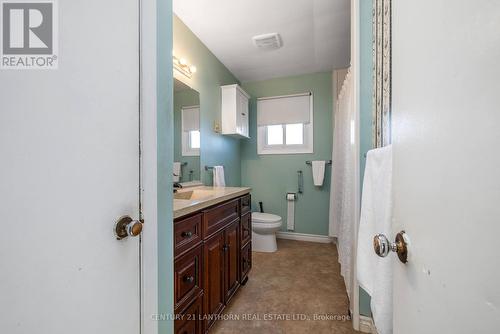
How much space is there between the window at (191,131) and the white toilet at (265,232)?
3.77ft

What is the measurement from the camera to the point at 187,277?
1.06 metres

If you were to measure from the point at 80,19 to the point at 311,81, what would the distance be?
3020 mm

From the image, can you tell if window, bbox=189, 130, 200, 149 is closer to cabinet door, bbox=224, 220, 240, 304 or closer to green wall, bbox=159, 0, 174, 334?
cabinet door, bbox=224, 220, 240, 304

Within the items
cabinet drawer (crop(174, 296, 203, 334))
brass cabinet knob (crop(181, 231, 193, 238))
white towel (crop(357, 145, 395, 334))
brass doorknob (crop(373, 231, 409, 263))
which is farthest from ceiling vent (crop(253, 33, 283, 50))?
cabinet drawer (crop(174, 296, 203, 334))

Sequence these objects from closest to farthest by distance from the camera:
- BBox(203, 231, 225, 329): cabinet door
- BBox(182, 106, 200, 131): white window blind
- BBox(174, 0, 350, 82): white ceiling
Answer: BBox(203, 231, 225, 329): cabinet door
BBox(174, 0, 350, 82): white ceiling
BBox(182, 106, 200, 131): white window blind

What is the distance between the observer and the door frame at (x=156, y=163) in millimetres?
679

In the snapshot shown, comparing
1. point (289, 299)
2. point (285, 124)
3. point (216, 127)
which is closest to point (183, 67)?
point (216, 127)

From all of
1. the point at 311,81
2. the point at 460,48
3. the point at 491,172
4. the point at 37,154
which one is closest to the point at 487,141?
the point at 491,172

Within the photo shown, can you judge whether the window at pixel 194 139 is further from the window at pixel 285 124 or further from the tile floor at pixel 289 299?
the tile floor at pixel 289 299

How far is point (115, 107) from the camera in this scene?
57 cm

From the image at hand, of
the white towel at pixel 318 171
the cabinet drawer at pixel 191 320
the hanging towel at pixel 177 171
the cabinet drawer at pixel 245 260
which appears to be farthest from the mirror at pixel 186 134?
the white towel at pixel 318 171

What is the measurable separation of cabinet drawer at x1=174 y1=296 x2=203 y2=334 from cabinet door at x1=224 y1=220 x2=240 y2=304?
1.18 ft

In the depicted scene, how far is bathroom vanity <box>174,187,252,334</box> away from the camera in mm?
1021

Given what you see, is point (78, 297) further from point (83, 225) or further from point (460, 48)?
point (460, 48)
